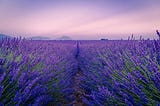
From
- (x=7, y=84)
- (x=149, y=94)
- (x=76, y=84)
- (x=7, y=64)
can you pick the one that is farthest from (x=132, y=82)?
(x=76, y=84)

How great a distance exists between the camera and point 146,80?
6.78 feet

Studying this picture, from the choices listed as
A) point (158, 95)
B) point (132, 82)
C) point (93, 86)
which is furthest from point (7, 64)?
point (93, 86)

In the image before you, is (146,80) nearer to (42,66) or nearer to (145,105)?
(145,105)

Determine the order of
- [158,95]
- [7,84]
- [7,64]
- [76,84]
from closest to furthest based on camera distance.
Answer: [158,95]
[7,84]
[7,64]
[76,84]

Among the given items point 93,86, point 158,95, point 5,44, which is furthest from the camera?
point 5,44

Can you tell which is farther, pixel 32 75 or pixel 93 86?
pixel 93 86

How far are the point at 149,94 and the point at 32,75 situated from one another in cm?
119

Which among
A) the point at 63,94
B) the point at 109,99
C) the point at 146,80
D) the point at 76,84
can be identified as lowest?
the point at 76,84

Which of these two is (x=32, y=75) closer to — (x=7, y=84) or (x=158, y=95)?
(x=7, y=84)

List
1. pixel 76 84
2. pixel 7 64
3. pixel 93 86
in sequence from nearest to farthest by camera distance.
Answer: pixel 7 64
pixel 93 86
pixel 76 84

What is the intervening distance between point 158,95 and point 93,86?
6.02ft

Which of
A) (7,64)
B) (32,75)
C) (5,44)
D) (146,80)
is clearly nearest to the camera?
(146,80)

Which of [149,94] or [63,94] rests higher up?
[149,94]

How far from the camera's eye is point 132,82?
6.45 feet
